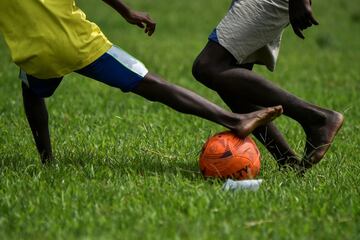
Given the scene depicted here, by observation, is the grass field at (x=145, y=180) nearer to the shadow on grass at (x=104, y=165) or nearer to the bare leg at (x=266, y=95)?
the shadow on grass at (x=104, y=165)

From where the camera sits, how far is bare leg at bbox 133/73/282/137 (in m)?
4.77

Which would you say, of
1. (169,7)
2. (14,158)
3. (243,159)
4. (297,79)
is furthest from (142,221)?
(169,7)

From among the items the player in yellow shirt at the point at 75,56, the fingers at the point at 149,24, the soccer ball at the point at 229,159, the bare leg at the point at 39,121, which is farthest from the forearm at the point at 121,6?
the soccer ball at the point at 229,159

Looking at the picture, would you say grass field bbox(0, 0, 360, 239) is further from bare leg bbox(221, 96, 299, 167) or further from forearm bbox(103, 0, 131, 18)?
forearm bbox(103, 0, 131, 18)

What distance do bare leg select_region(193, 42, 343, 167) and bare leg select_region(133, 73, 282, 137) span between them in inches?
9.1

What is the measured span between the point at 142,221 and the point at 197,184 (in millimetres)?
855

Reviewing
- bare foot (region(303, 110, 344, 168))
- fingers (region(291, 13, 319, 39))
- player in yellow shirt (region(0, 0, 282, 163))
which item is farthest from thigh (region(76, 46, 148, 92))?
bare foot (region(303, 110, 344, 168))

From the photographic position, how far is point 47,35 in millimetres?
4566

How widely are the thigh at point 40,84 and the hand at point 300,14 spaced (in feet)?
5.18

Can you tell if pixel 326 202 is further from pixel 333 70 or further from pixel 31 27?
pixel 333 70

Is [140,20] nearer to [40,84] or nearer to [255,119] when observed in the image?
[40,84]

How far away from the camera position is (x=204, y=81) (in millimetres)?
5137

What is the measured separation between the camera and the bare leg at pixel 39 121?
17.0 ft

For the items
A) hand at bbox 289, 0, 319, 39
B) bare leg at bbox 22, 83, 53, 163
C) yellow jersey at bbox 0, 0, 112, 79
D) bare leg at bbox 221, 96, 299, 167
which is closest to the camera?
yellow jersey at bbox 0, 0, 112, 79
